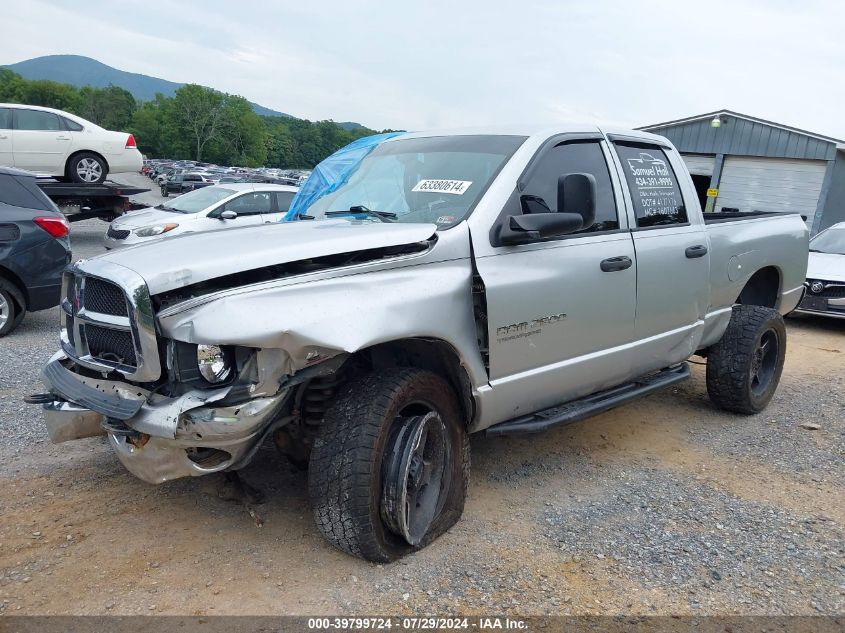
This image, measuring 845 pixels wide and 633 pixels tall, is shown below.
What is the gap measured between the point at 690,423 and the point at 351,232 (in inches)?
136

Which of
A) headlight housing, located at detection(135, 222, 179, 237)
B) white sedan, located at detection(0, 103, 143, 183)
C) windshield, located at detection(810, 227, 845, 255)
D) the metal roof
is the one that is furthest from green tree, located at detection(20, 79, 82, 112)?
windshield, located at detection(810, 227, 845, 255)

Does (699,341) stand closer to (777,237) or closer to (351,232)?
(777,237)

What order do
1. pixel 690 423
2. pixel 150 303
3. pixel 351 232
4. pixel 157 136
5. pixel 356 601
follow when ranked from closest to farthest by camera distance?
pixel 150 303 < pixel 356 601 < pixel 351 232 < pixel 690 423 < pixel 157 136

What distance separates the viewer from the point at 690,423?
17.4 ft

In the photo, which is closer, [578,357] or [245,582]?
[245,582]

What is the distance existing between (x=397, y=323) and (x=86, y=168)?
499 inches

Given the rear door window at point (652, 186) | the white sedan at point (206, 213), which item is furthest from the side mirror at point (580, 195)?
the white sedan at point (206, 213)

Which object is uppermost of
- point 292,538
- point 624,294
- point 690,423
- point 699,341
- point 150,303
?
point 150,303

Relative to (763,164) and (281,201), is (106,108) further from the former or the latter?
(281,201)

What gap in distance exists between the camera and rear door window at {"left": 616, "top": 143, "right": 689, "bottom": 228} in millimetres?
4320

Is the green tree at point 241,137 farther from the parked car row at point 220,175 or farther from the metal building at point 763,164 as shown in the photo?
the metal building at point 763,164

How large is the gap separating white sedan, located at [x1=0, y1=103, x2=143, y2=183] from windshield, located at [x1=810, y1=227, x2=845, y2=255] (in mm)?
12746

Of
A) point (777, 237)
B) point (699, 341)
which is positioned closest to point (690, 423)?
point (699, 341)

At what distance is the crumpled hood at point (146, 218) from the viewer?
37.1 ft
